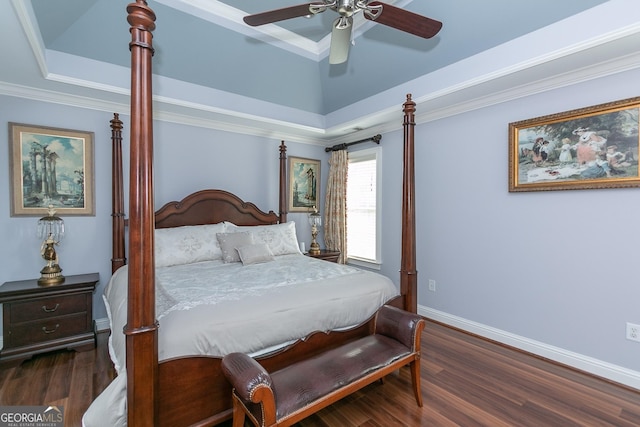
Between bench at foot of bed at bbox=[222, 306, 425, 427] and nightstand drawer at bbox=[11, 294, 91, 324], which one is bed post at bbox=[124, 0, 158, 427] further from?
nightstand drawer at bbox=[11, 294, 91, 324]

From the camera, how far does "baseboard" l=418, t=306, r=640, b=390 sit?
2.25m

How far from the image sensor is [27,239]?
2848 mm

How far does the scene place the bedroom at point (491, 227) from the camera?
91.7 inches

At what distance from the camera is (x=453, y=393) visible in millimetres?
2123

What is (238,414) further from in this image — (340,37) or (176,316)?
(340,37)

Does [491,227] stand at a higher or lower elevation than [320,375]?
higher

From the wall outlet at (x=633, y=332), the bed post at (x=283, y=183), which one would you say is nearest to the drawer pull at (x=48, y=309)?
the bed post at (x=283, y=183)

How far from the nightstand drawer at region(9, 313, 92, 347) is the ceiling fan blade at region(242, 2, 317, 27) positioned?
289cm

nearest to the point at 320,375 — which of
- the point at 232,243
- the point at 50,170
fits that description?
the point at 232,243

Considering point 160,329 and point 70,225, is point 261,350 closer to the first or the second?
point 160,329

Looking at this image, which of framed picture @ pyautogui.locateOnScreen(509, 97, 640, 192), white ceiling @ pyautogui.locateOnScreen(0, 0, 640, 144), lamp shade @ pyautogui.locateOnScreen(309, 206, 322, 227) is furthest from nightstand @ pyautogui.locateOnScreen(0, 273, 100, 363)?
framed picture @ pyautogui.locateOnScreen(509, 97, 640, 192)

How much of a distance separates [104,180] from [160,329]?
2.42 metres

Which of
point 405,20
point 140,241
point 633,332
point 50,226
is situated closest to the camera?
point 140,241

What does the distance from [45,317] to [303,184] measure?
3.33 metres
